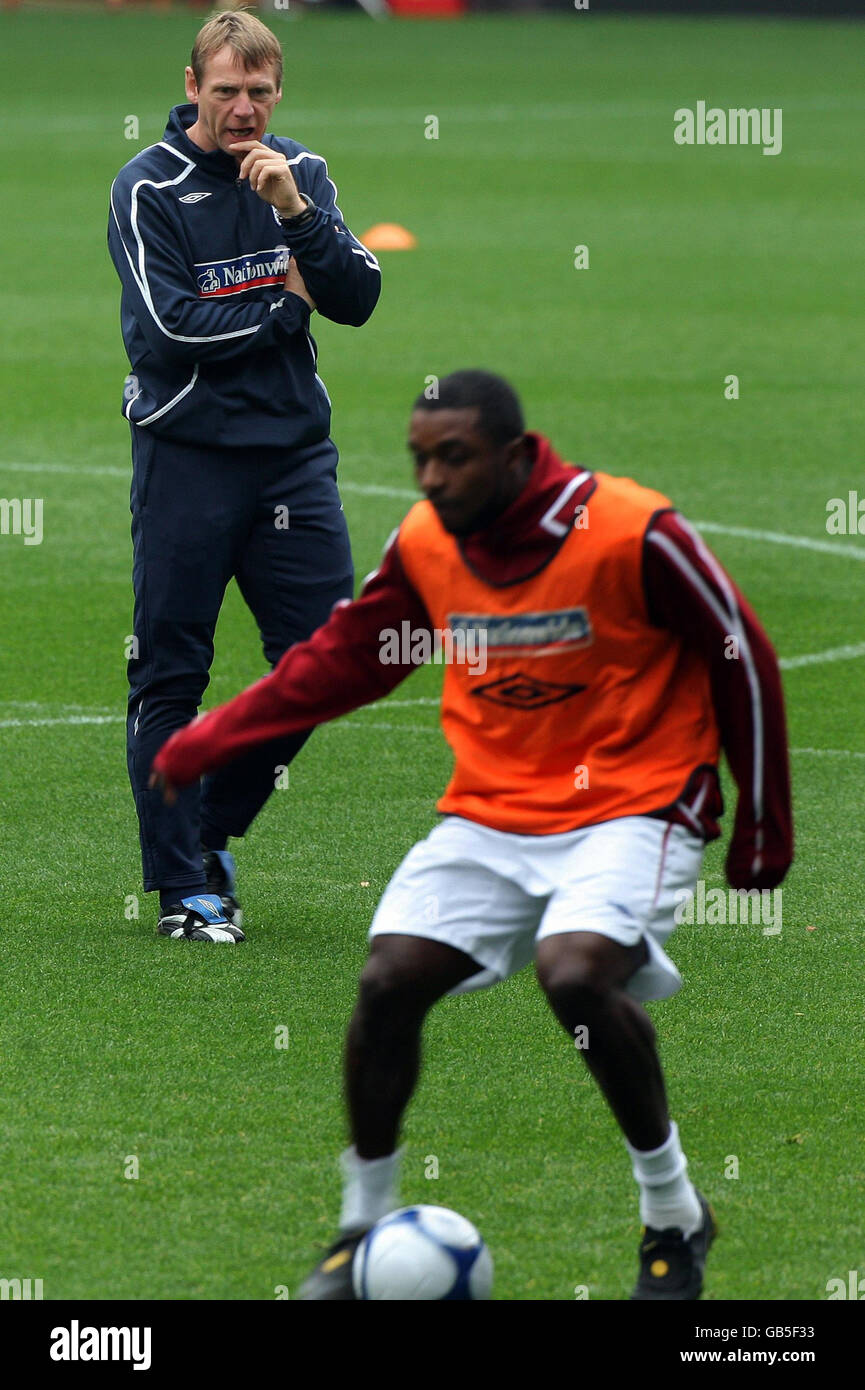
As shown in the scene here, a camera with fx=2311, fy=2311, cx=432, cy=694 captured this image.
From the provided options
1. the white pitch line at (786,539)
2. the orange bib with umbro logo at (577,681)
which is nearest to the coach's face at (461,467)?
the orange bib with umbro logo at (577,681)

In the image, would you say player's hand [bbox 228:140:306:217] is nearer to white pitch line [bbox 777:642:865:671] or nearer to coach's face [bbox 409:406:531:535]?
coach's face [bbox 409:406:531:535]

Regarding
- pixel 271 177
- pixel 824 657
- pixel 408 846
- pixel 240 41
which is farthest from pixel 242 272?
pixel 824 657

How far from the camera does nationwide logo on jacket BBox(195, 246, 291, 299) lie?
21.5ft

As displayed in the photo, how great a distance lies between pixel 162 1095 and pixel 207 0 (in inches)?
1955

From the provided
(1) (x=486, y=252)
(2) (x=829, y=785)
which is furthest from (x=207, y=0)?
(2) (x=829, y=785)

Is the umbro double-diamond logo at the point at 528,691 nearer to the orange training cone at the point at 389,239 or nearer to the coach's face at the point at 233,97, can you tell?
the coach's face at the point at 233,97

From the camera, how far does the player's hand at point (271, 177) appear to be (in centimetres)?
613

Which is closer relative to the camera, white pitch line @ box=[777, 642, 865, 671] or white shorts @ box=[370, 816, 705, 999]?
white shorts @ box=[370, 816, 705, 999]

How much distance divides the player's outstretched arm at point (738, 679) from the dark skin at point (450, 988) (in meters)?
0.31

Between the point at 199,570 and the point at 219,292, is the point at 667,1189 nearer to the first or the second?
the point at 199,570

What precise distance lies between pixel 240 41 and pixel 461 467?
91.8 inches

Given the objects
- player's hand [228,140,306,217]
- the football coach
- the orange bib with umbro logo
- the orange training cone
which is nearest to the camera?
the orange bib with umbro logo

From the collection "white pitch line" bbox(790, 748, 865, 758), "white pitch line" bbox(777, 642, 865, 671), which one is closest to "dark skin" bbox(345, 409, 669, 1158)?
"white pitch line" bbox(790, 748, 865, 758)

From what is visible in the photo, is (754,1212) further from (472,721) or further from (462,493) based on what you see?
(462,493)
